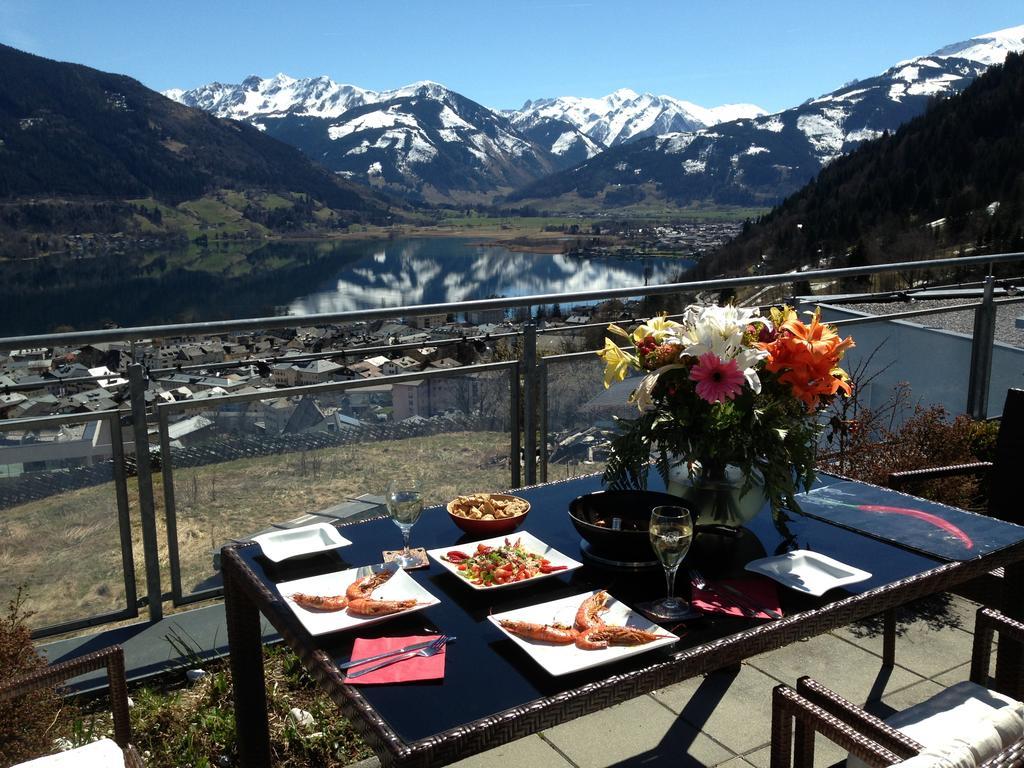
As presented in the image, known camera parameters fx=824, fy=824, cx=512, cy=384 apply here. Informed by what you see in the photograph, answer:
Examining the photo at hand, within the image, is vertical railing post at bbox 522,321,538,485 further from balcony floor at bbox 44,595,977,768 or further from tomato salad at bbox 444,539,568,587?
tomato salad at bbox 444,539,568,587

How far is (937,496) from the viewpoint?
4.05 meters

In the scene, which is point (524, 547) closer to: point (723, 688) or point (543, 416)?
point (723, 688)

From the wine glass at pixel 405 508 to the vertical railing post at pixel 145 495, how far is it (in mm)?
1574

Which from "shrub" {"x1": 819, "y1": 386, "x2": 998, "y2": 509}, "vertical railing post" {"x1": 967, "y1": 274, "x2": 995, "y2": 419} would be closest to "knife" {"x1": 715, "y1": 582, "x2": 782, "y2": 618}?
"shrub" {"x1": 819, "y1": 386, "x2": 998, "y2": 509}

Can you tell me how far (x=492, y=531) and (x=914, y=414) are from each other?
390 centimetres

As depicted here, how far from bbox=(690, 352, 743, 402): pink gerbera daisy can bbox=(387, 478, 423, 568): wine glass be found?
0.72m

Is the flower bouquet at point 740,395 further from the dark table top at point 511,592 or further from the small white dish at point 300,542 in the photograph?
the small white dish at point 300,542

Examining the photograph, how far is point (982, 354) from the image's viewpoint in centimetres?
535

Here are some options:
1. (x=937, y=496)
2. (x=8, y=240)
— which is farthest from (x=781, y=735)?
(x=8, y=240)

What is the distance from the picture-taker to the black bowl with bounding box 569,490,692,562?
187 cm

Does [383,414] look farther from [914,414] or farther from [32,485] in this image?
[914,414]

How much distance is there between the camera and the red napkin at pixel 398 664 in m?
1.41

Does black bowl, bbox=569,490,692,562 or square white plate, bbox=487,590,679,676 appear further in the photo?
black bowl, bbox=569,490,692,562

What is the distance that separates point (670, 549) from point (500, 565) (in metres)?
0.40
